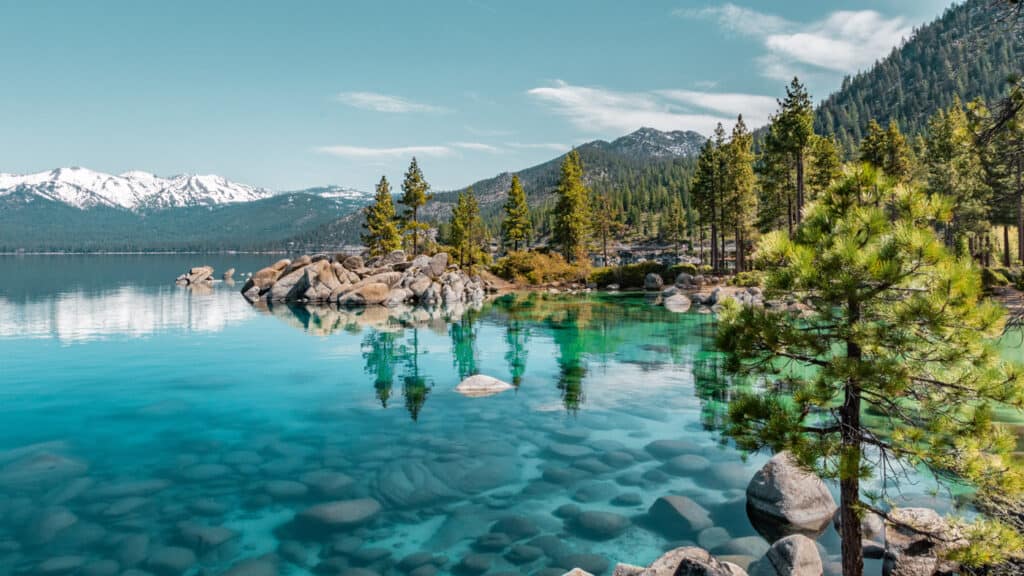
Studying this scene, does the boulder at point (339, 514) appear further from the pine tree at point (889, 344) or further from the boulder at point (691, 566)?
the pine tree at point (889, 344)

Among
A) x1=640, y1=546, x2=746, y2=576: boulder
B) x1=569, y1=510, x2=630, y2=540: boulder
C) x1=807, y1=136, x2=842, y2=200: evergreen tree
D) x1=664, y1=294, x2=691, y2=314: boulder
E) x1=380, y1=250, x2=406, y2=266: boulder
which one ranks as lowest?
x1=569, y1=510, x2=630, y2=540: boulder

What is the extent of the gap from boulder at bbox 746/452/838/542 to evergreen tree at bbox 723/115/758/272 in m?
54.7

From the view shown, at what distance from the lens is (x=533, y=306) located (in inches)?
2218

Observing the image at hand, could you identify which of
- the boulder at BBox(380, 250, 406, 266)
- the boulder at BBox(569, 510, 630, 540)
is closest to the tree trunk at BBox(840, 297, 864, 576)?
the boulder at BBox(569, 510, 630, 540)

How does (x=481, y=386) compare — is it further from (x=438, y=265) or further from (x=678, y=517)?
(x=438, y=265)

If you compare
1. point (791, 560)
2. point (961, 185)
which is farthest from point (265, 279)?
point (961, 185)

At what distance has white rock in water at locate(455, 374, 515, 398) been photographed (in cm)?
2331

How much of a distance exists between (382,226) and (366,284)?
66.5 feet

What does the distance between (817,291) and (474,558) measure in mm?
7595

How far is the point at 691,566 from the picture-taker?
8414 mm

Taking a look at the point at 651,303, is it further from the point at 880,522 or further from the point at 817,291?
the point at 817,291

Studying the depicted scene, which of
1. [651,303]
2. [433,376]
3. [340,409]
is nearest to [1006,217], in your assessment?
[651,303]

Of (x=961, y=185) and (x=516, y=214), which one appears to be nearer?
(x=961, y=185)

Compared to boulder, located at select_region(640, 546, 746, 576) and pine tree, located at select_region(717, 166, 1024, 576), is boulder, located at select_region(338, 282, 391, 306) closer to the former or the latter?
boulder, located at select_region(640, 546, 746, 576)
